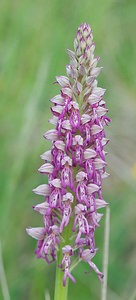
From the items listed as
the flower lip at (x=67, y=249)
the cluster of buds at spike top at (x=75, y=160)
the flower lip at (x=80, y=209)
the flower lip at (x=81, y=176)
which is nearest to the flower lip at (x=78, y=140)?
the cluster of buds at spike top at (x=75, y=160)

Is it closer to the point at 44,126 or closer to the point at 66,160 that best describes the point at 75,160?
the point at 66,160

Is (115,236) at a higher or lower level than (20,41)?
lower

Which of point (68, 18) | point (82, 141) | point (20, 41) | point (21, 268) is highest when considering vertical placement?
point (68, 18)

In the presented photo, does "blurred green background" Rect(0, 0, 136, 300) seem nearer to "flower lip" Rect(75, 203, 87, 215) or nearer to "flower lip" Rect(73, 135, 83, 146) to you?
"flower lip" Rect(75, 203, 87, 215)

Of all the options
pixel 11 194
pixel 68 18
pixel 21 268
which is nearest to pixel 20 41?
pixel 68 18

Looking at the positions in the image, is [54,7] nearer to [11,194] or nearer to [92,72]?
[11,194]

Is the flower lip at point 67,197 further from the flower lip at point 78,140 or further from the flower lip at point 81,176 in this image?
the flower lip at point 78,140

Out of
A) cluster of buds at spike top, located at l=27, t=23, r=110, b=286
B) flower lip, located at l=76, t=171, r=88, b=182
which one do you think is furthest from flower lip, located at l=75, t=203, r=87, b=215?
flower lip, located at l=76, t=171, r=88, b=182
